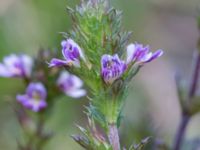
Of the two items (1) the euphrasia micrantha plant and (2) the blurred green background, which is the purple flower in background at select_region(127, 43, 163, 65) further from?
(2) the blurred green background

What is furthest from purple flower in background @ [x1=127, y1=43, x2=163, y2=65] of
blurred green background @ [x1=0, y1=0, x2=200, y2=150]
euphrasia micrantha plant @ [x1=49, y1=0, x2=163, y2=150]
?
blurred green background @ [x1=0, y1=0, x2=200, y2=150]

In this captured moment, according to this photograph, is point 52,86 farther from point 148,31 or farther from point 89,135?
point 148,31

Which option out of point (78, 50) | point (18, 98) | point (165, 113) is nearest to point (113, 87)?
point (78, 50)

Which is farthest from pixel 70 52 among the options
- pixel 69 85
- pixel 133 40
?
pixel 133 40

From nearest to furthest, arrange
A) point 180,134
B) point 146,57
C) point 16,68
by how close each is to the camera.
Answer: point 146,57 < point 16,68 < point 180,134

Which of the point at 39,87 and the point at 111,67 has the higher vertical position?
the point at 39,87

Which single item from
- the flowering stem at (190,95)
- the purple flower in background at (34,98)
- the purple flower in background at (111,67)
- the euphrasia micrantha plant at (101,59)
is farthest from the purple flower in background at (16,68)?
the purple flower in background at (111,67)

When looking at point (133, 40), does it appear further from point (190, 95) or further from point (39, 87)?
point (39, 87)
